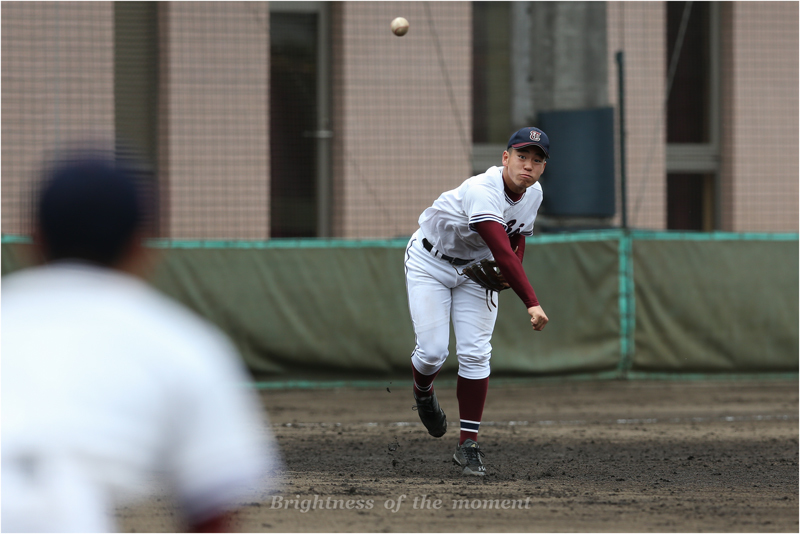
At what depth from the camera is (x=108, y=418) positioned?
1691 millimetres

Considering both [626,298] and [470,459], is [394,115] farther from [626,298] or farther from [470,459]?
[470,459]

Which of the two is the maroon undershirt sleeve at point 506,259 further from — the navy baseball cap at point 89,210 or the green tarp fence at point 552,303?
the green tarp fence at point 552,303

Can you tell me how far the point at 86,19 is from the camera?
1104cm

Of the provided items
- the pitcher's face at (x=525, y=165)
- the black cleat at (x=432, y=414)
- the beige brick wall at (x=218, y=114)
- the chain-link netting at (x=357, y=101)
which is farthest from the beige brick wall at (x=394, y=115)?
the pitcher's face at (x=525, y=165)

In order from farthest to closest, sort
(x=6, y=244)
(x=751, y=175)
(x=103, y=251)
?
(x=751, y=175), (x=6, y=244), (x=103, y=251)

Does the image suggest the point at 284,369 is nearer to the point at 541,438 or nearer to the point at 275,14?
the point at 541,438

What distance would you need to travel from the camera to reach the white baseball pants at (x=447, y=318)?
555 cm

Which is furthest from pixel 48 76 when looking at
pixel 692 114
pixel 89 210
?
pixel 89 210

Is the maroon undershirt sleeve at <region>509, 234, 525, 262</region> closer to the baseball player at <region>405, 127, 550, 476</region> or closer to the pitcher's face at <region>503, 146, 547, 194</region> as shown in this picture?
the baseball player at <region>405, 127, 550, 476</region>

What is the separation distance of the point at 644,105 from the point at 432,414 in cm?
804

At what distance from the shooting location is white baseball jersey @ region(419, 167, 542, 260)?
524 centimetres

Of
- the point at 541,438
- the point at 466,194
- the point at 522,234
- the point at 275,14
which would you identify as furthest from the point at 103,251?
the point at 275,14

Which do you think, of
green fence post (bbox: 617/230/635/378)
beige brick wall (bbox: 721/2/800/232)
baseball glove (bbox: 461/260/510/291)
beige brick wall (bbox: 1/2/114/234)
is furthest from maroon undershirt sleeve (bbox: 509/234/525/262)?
beige brick wall (bbox: 721/2/800/232)

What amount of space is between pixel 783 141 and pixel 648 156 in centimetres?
198
